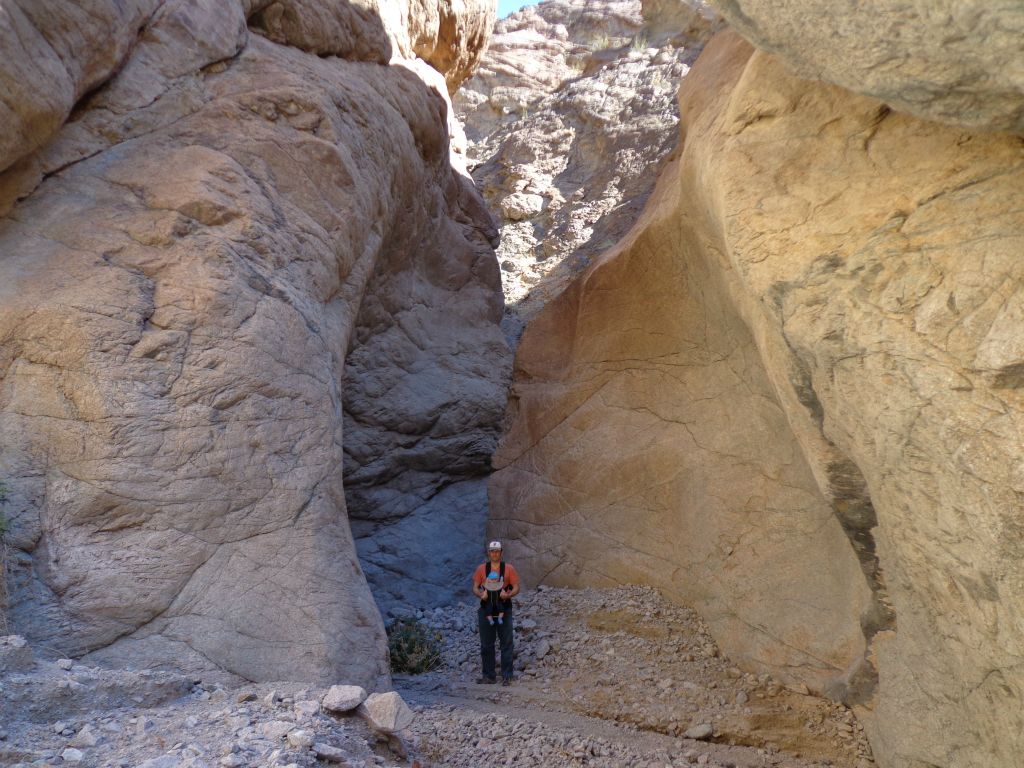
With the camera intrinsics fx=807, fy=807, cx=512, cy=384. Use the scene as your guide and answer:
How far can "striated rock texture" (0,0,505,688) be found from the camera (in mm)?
4133

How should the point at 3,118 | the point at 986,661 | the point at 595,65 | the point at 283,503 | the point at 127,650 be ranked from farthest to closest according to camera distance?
1. the point at 595,65
2. the point at 283,503
3. the point at 3,118
4. the point at 127,650
5. the point at 986,661

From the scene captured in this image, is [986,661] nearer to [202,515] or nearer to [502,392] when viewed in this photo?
[202,515]

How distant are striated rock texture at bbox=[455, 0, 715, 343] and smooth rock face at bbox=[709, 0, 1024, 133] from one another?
22.0 feet

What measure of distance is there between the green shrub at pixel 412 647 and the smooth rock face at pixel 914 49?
476 cm

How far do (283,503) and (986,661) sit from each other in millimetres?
3662

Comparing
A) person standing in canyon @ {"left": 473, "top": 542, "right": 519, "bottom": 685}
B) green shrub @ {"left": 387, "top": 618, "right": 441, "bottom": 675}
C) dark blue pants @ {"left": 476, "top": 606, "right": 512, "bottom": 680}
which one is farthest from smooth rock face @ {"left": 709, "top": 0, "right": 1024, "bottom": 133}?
green shrub @ {"left": 387, "top": 618, "right": 441, "bottom": 675}

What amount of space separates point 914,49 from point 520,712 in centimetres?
441

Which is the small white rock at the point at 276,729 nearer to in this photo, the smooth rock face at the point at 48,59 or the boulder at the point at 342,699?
the boulder at the point at 342,699

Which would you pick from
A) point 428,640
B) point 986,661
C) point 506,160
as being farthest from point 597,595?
point 506,160

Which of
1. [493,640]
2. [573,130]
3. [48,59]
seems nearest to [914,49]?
[48,59]

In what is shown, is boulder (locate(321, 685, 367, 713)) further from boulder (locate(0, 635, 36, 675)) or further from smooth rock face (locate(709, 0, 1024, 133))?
smooth rock face (locate(709, 0, 1024, 133))

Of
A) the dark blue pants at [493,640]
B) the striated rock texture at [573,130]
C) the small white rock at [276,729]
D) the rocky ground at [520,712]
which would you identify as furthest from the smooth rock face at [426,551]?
the small white rock at [276,729]

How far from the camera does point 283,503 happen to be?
4691 mm

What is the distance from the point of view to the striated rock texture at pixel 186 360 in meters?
4.13
